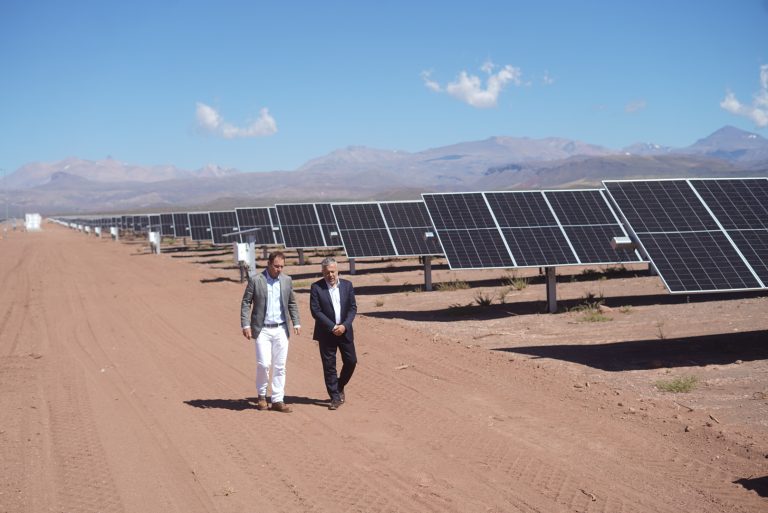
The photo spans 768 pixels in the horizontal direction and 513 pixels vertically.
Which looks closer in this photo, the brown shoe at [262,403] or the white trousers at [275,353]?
the white trousers at [275,353]

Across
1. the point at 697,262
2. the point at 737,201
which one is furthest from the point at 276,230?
the point at 697,262

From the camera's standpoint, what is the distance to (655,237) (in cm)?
1319

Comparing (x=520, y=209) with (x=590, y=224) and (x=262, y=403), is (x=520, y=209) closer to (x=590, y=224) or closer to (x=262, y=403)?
(x=590, y=224)

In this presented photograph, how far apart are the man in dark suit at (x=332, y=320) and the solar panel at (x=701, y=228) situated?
4.79 meters

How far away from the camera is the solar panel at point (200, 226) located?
1938 inches

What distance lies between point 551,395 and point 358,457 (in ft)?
10.4

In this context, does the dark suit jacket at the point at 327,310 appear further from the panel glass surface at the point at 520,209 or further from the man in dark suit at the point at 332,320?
the panel glass surface at the point at 520,209

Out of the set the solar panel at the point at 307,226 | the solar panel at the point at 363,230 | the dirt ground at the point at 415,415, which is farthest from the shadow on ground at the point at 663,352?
the solar panel at the point at 307,226

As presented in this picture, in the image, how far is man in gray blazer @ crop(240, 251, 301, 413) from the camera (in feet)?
31.3

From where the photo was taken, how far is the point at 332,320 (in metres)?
9.67

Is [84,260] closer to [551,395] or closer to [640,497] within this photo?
[551,395]

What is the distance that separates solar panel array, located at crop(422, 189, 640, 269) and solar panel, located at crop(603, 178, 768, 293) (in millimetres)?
2452

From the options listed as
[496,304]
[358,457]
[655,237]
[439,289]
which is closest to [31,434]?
[358,457]

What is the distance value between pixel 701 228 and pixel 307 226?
808 inches
